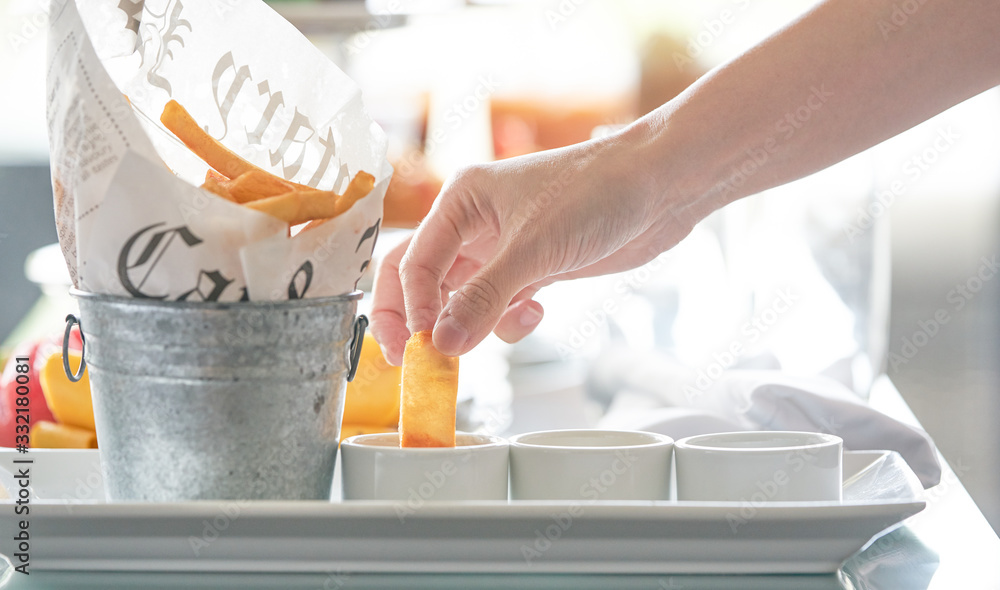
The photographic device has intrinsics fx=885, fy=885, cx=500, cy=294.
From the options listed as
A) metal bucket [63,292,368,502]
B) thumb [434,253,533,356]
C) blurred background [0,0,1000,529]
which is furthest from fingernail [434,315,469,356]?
blurred background [0,0,1000,529]

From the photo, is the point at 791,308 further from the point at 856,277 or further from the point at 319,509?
the point at 319,509

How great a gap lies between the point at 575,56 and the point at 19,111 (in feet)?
7.06

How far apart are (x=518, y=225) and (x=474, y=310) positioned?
13 cm

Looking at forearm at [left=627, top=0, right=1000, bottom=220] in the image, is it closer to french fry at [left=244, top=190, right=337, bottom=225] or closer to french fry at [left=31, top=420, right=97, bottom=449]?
french fry at [left=244, top=190, right=337, bottom=225]

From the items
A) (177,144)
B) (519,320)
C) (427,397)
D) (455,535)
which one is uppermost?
(177,144)

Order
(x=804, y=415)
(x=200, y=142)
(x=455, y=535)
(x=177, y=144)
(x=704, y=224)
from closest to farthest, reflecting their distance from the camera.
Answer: (x=455, y=535), (x=200, y=142), (x=177, y=144), (x=804, y=415), (x=704, y=224)

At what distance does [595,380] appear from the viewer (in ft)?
4.68

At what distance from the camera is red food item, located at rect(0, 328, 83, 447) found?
0.96 metres

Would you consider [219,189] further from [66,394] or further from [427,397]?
[66,394]

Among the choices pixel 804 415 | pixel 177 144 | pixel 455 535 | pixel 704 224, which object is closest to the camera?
pixel 455 535

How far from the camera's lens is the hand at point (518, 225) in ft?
2.61

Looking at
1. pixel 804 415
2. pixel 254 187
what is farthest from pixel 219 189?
pixel 804 415

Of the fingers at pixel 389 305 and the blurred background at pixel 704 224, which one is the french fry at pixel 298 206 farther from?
the blurred background at pixel 704 224

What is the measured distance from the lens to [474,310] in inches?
30.6
